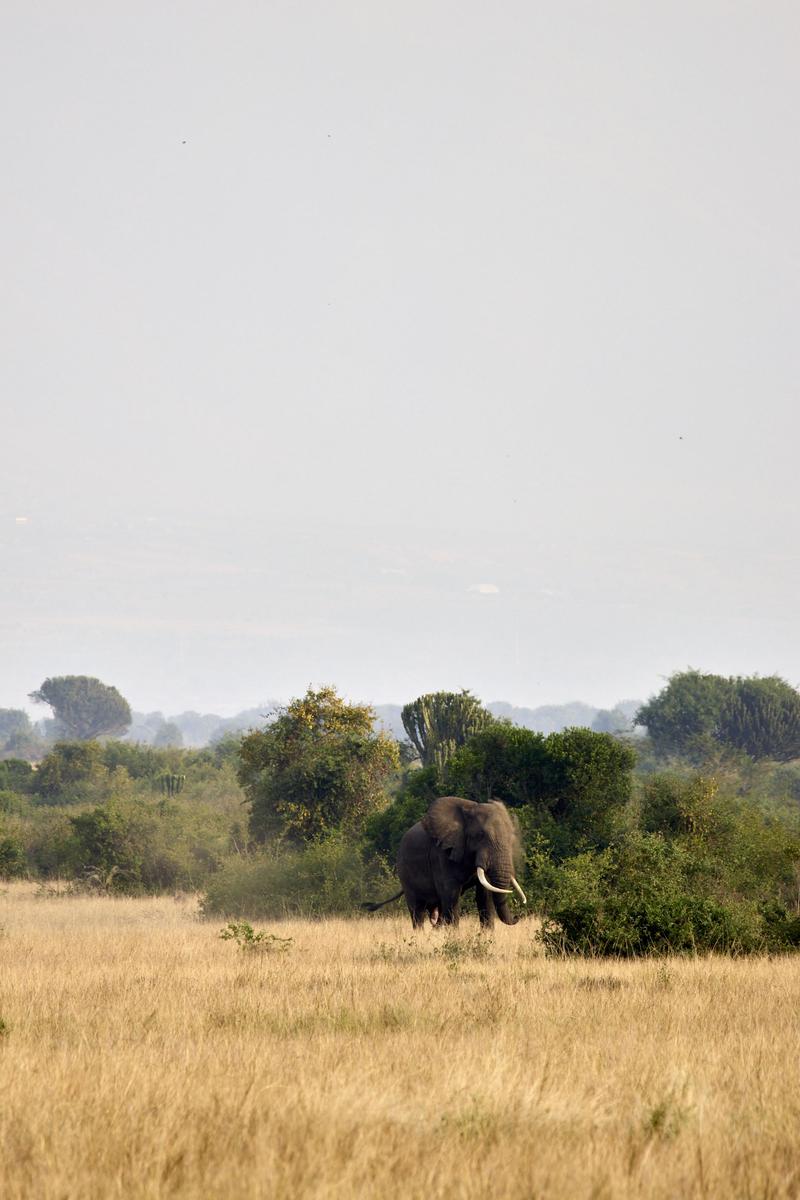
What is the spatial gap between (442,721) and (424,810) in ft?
27.6

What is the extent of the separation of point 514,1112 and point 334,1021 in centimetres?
356

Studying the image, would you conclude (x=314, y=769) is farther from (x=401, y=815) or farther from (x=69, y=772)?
(x=69, y=772)

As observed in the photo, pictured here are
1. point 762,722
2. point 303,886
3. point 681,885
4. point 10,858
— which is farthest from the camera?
point 762,722

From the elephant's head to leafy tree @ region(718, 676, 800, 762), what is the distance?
62655 mm

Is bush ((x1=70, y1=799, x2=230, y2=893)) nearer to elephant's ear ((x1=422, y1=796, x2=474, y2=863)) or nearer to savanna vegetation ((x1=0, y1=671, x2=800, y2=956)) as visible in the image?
savanna vegetation ((x1=0, y1=671, x2=800, y2=956))

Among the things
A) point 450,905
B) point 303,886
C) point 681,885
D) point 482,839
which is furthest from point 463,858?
point 303,886

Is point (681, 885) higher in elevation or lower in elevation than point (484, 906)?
higher

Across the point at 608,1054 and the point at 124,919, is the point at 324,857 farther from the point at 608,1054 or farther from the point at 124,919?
the point at 608,1054

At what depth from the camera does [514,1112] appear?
6727mm

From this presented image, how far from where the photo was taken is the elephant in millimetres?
19609

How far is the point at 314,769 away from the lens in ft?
104

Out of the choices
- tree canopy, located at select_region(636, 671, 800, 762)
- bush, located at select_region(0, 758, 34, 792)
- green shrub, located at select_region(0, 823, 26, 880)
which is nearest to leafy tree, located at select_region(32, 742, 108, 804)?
bush, located at select_region(0, 758, 34, 792)

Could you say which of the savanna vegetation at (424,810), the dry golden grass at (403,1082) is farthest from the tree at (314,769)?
the dry golden grass at (403,1082)

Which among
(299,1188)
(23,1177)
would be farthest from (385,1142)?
(23,1177)
